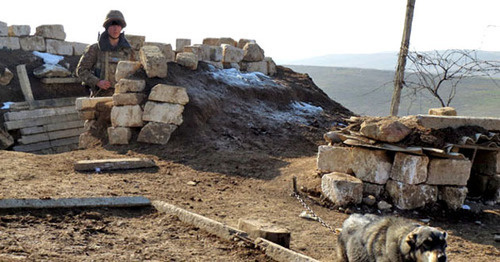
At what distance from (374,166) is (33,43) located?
42.5 feet

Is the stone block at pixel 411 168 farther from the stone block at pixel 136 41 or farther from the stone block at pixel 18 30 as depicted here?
the stone block at pixel 18 30

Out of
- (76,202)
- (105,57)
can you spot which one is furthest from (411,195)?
(105,57)

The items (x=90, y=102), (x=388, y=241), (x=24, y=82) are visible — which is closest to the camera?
(x=388, y=241)

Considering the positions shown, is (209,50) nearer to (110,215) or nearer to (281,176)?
(281,176)

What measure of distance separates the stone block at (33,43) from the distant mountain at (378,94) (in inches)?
437

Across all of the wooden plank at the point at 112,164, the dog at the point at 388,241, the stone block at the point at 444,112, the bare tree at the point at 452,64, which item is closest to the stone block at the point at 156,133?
the wooden plank at the point at 112,164

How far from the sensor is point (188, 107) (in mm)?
9469

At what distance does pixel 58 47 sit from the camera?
15.7m

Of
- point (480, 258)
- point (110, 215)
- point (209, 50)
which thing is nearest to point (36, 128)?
point (209, 50)

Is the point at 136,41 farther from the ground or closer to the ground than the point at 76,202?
farther from the ground

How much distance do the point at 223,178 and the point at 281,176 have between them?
3.18ft

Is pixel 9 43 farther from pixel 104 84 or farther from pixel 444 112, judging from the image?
pixel 444 112

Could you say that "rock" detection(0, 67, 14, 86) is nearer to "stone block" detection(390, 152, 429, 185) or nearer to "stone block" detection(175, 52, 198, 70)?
"stone block" detection(175, 52, 198, 70)

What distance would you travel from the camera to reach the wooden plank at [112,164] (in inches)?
293
